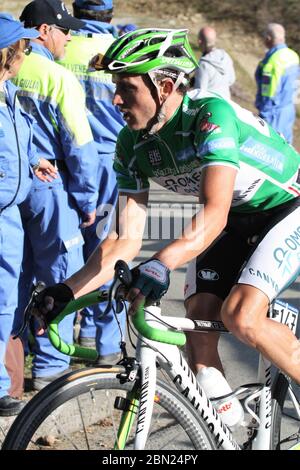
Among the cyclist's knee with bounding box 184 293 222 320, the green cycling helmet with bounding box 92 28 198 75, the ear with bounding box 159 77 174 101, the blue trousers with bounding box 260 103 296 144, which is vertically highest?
the green cycling helmet with bounding box 92 28 198 75

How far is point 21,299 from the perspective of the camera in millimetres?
5875

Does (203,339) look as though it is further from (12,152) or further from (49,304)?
(12,152)

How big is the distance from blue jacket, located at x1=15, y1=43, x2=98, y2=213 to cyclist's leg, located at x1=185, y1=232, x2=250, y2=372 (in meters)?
1.54

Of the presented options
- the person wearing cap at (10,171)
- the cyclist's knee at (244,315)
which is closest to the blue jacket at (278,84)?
the person wearing cap at (10,171)

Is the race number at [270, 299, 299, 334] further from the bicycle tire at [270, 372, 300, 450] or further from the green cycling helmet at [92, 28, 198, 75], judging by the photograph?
the green cycling helmet at [92, 28, 198, 75]

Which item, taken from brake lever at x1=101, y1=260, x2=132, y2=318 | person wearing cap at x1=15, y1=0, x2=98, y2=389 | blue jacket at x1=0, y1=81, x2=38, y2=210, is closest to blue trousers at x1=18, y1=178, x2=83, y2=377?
person wearing cap at x1=15, y1=0, x2=98, y2=389

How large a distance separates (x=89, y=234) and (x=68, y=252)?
1.89ft

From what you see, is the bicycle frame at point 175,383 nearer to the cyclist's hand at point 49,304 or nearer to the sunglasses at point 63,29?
the cyclist's hand at point 49,304

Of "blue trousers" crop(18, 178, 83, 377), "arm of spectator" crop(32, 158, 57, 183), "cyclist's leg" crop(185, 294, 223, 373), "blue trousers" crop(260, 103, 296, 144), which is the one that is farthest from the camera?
"blue trousers" crop(260, 103, 296, 144)

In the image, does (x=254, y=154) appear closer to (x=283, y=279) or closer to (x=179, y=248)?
(x=283, y=279)

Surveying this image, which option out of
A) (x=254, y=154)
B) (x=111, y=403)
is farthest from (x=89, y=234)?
(x=111, y=403)

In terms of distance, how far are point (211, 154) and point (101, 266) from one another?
68 cm

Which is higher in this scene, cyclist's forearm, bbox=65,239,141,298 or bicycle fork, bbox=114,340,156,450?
cyclist's forearm, bbox=65,239,141,298

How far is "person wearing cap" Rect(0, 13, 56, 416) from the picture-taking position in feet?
15.9
